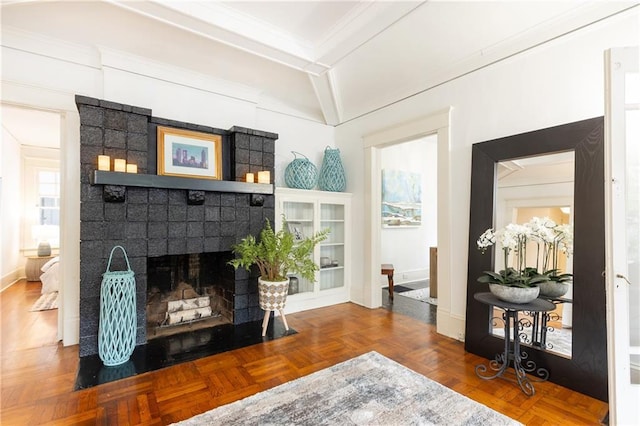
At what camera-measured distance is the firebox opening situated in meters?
3.09

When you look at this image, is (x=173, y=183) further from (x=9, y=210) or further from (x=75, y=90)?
(x=9, y=210)

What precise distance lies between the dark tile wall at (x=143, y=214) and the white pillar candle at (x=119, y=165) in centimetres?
10

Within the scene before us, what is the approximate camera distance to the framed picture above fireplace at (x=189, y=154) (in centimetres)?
289

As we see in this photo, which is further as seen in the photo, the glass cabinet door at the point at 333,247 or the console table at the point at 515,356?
the glass cabinet door at the point at 333,247

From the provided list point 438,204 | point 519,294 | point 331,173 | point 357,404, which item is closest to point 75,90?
point 331,173

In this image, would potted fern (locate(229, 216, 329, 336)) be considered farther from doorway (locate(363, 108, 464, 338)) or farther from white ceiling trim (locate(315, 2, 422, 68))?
white ceiling trim (locate(315, 2, 422, 68))

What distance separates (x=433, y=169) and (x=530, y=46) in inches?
144

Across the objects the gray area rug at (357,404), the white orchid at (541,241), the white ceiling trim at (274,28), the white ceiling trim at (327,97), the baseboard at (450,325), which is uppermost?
the white ceiling trim at (274,28)

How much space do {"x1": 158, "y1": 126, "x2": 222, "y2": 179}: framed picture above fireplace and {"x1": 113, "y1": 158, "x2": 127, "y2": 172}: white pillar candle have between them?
1.06 feet

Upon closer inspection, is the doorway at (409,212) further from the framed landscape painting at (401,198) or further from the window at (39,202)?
the window at (39,202)

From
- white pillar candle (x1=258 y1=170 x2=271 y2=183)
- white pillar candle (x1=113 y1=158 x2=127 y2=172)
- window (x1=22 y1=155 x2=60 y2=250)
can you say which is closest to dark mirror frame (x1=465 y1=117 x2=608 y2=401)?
white pillar candle (x1=258 y1=170 x2=271 y2=183)

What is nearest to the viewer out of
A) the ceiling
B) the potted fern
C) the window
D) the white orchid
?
the white orchid

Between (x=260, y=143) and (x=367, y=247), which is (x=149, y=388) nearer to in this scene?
(x=260, y=143)

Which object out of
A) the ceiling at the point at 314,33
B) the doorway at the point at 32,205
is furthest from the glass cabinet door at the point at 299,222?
the doorway at the point at 32,205
